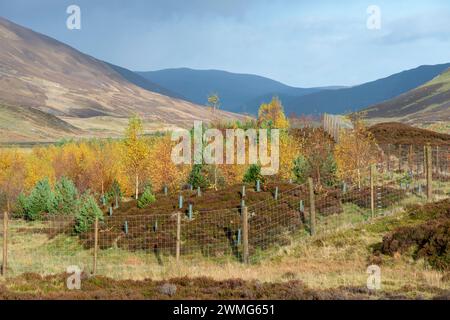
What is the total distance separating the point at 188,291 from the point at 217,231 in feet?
42.5

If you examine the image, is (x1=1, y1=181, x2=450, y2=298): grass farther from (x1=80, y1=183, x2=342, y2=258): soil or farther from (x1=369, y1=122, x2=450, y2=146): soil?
(x1=369, y1=122, x2=450, y2=146): soil

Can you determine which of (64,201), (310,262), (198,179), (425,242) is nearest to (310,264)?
(310,262)

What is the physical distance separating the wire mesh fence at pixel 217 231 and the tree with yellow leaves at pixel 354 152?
8.17 metres

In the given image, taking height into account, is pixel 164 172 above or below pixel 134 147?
below

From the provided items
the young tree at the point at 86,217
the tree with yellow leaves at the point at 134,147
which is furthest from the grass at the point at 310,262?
the tree with yellow leaves at the point at 134,147

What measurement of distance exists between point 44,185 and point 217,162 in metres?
16.4

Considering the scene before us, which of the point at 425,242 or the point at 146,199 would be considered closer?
the point at 425,242

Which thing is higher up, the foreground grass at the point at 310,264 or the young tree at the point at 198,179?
the young tree at the point at 198,179

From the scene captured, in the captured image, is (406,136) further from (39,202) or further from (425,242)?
(425,242)

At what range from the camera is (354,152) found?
4306 centimetres

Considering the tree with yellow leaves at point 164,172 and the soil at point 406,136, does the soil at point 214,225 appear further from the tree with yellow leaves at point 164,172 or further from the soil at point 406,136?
the soil at point 406,136

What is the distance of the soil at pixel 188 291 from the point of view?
12.8 m
